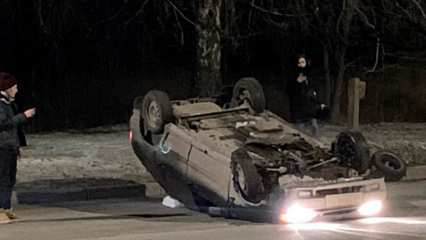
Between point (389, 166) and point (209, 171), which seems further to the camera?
point (389, 166)

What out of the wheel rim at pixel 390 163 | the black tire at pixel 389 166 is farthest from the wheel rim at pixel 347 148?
the wheel rim at pixel 390 163

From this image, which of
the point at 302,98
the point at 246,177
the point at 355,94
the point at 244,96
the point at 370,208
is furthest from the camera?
the point at 302,98

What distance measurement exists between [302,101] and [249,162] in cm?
624

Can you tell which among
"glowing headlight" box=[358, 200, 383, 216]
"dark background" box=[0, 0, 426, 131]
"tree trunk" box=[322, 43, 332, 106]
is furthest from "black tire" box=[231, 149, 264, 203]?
"tree trunk" box=[322, 43, 332, 106]

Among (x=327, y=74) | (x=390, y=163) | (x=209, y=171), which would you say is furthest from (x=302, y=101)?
(x=327, y=74)

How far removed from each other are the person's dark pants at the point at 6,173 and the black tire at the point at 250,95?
2.84 meters

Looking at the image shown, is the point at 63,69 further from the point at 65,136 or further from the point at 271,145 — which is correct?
the point at 271,145

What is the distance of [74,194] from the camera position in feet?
38.0

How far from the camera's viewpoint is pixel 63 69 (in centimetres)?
2319

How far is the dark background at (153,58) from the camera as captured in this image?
22.6 meters

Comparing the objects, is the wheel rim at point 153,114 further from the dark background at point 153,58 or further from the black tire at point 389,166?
the dark background at point 153,58

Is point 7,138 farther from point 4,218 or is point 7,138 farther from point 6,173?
point 4,218

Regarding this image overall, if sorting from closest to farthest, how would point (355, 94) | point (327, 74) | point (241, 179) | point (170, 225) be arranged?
point (241, 179) < point (170, 225) < point (355, 94) < point (327, 74)

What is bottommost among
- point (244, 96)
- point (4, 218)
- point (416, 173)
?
point (416, 173)
